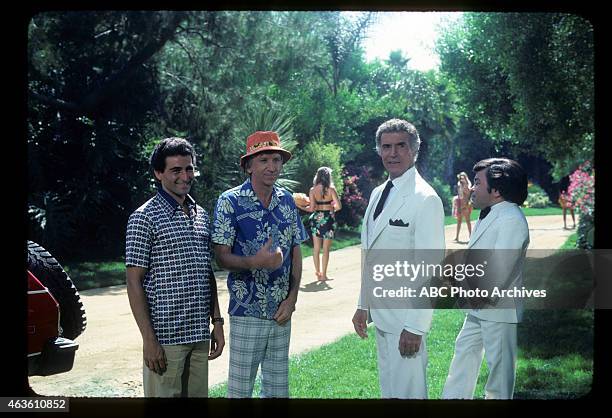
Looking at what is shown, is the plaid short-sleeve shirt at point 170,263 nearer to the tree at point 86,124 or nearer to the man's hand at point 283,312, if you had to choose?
the man's hand at point 283,312

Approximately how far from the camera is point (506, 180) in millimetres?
3818

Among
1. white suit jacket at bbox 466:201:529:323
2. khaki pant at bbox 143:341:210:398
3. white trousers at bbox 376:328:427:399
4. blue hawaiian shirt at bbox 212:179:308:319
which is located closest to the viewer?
khaki pant at bbox 143:341:210:398

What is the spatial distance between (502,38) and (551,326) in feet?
7.80

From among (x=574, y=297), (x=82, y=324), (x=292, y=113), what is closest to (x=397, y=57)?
(x=292, y=113)

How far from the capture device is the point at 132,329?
4348 mm

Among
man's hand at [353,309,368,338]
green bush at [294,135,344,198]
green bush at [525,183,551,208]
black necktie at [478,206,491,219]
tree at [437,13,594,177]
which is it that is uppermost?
tree at [437,13,594,177]

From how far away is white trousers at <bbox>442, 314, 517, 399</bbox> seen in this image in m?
3.81

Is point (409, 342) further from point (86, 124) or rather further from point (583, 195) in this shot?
point (86, 124)

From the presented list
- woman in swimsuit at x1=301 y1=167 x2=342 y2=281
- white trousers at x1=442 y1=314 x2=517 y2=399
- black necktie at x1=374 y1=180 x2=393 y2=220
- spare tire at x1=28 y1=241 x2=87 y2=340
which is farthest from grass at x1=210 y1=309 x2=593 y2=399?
spare tire at x1=28 y1=241 x2=87 y2=340

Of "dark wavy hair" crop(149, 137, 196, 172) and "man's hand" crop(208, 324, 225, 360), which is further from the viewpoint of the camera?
"man's hand" crop(208, 324, 225, 360)

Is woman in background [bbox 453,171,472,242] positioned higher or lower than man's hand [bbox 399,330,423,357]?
higher

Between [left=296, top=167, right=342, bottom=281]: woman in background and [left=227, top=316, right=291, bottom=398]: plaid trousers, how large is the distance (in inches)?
48.7

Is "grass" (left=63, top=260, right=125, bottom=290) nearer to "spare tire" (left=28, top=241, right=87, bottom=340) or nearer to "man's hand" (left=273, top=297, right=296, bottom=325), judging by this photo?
"spare tire" (left=28, top=241, right=87, bottom=340)

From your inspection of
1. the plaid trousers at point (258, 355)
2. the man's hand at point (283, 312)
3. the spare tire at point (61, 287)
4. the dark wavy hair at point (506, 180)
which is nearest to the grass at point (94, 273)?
the spare tire at point (61, 287)
